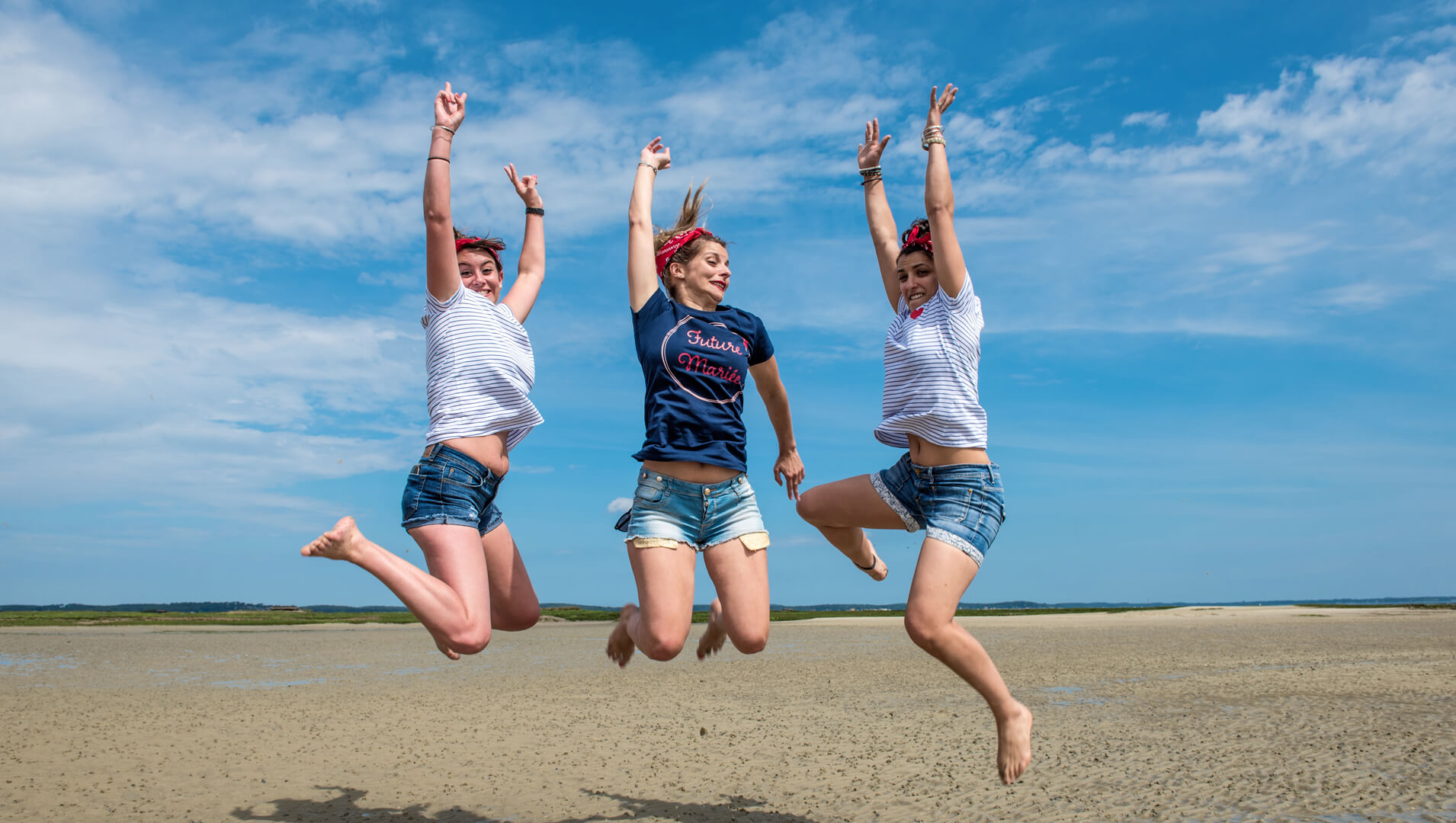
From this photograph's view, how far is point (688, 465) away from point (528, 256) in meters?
2.16

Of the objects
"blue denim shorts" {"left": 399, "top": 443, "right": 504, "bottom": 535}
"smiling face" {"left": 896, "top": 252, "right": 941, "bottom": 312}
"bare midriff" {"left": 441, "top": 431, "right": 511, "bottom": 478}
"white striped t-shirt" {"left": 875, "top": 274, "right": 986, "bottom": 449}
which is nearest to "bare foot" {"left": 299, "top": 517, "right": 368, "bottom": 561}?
"blue denim shorts" {"left": 399, "top": 443, "right": 504, "bottom": 535}


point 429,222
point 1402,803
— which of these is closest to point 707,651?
point 429,222

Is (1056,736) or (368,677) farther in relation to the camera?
(368,677)

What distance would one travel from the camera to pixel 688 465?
537 centimetres

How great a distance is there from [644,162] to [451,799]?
21.1ft

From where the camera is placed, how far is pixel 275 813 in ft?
26.9

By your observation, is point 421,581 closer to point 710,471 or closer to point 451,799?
point 710,471

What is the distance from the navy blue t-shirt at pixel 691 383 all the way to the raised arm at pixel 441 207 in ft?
3.76

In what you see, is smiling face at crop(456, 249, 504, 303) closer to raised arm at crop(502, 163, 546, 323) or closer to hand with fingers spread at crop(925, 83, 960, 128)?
raised arm at crop(502, 163, 546, 323)

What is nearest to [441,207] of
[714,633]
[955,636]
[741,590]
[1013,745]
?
[741,590]

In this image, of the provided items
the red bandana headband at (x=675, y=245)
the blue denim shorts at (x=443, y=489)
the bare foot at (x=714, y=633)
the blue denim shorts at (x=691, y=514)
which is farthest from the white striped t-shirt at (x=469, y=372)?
the bare foot at (x=714, y=633)

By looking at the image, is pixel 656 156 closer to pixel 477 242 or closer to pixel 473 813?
pixel 477 242

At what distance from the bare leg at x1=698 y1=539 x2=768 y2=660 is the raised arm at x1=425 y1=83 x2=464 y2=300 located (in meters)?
2.26

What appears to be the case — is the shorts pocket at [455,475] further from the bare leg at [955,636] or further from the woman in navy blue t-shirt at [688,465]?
the bare leg at [955,636]
